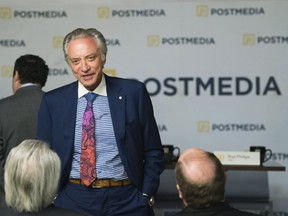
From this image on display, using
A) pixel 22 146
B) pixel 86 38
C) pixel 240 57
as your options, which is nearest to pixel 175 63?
pixel 240 57

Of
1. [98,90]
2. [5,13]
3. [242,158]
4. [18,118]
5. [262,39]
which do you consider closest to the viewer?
[98,90]

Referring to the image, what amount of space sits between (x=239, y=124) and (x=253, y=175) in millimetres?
509

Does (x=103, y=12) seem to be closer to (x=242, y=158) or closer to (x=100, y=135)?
(x=242, y=158)

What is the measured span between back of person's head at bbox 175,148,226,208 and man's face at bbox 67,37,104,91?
0.80 metres

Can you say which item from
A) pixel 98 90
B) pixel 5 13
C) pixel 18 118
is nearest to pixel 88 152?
pixel 98 90

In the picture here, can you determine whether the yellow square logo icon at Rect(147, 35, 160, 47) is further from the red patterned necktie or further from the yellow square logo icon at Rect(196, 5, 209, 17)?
the red patterned necktie

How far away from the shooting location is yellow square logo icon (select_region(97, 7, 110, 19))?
561 centimetres

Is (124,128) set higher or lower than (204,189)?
higher

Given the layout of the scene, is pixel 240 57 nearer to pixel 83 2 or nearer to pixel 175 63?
pixel 175 63

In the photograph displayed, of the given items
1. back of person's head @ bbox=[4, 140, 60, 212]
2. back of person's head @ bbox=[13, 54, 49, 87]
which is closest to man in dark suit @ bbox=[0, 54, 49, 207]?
back of person's head @ bbox=[13, 54, 49, 87]

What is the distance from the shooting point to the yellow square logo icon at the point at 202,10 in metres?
5.55

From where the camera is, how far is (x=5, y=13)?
565cm

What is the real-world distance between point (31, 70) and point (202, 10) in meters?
2.23

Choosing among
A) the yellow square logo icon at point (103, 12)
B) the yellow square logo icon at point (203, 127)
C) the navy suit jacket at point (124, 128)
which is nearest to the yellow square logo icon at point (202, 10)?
the yellow square logo icon at point (103, 12)
